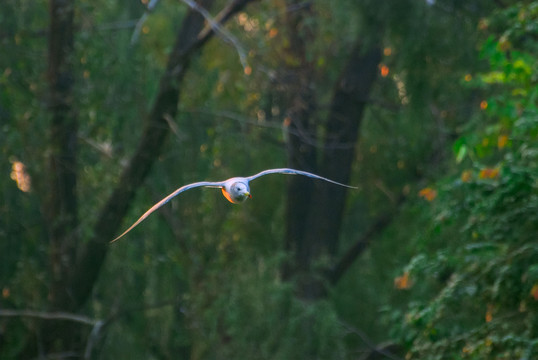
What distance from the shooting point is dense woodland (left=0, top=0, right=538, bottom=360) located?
31.4 feet

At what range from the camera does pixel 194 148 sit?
1013cm

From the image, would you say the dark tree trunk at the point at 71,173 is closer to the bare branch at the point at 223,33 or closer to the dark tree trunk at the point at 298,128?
the bare branch at the point at 223,33

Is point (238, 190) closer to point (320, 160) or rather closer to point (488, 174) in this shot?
point (488, 174)

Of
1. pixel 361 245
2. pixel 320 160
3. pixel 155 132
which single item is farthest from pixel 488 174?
pixel 361 245

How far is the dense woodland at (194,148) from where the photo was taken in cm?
956

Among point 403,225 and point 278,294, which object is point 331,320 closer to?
point 278,294

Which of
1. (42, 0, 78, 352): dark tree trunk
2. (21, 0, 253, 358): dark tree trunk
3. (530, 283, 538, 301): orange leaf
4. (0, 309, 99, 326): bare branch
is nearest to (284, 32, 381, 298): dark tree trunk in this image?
(21, 0, 253, 358): dark tree trunk

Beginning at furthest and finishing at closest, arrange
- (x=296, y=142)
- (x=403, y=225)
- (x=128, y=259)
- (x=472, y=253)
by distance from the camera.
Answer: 1. (x=403, y=225)
2. (x=296, y=142)
3. (x=128, y=259)
4. (x=472, y=253)

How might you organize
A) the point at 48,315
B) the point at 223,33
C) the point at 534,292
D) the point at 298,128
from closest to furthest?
the point at 534,292 < the point at 223,33 < the point at 48,315 < the point at 298,128

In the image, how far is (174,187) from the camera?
10.0 metres

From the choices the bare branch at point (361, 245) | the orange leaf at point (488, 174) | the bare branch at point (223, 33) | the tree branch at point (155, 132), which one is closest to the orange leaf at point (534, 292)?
the orange leaf at point (488, 174)

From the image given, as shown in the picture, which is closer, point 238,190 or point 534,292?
point 238,190

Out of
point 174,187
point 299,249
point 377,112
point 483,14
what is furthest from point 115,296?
point 483,14

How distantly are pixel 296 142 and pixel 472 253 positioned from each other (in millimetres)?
4539
